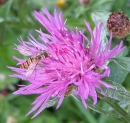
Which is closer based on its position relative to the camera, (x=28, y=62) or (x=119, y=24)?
(x=28, y=62)

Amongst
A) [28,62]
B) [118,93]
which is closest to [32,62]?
[28,62]

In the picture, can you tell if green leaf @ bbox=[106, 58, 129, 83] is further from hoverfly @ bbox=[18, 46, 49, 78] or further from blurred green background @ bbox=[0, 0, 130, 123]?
blurred green background @ bbox=[0, 0, 130, 123]

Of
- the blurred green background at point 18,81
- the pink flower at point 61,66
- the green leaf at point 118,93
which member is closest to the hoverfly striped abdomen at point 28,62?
the pink flower at point 61,66

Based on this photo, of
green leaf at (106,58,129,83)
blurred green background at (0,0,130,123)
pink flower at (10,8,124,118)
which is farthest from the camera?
blurred green background at (0,0,130,123)

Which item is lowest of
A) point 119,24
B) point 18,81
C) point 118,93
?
point 118,93

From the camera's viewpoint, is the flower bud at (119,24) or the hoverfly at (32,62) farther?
the flower bud at (119,24)

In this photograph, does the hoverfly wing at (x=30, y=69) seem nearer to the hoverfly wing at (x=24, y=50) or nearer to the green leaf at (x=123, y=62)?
the hoverfly wing at (x=24, y=50)

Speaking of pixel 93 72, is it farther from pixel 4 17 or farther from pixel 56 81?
pixel 4 17

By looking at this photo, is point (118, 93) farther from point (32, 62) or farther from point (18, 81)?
point (18, 81)

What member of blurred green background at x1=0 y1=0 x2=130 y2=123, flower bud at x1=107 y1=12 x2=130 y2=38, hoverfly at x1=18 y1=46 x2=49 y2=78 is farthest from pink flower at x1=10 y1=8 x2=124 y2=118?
blurred green background at x1=0 y1=0 x2=130 y2=123
